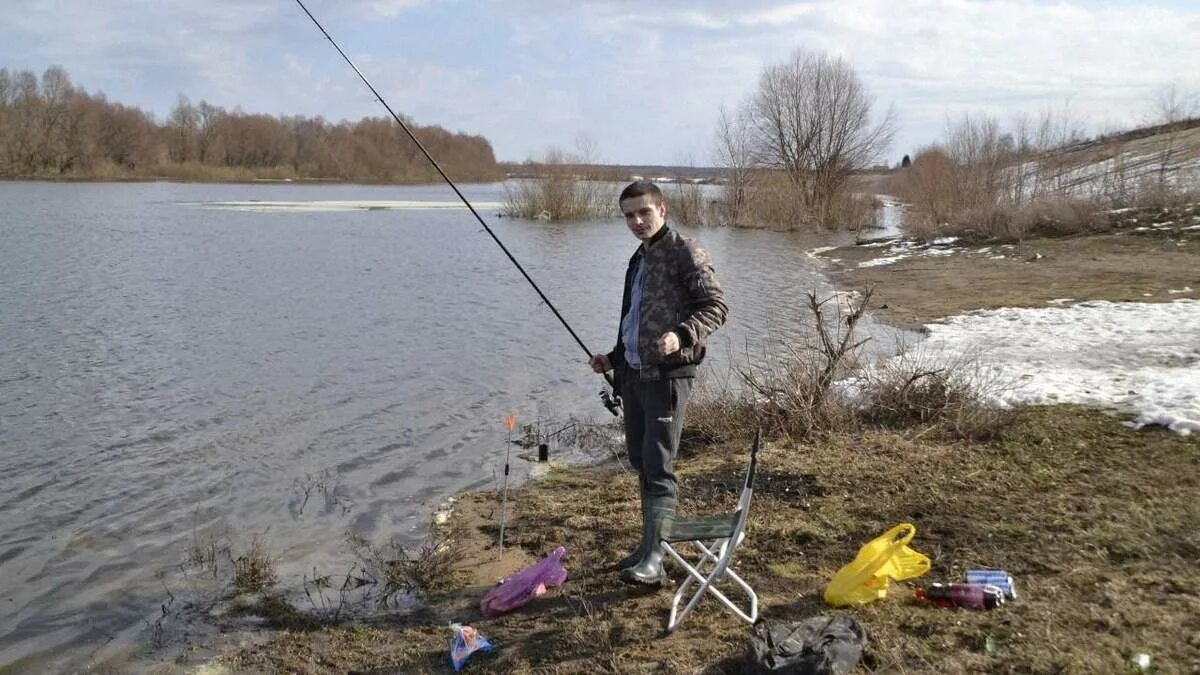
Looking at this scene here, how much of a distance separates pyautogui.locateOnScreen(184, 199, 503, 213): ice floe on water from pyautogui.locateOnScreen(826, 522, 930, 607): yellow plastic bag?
136ft

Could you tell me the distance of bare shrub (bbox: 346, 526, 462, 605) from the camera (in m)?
5.20

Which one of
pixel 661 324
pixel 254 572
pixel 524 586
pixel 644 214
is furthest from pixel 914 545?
pixel 254 572

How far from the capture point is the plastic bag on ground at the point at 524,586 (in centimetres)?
463

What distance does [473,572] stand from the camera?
535 cm

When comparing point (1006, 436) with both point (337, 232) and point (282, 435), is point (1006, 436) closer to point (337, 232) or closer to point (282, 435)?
point (282, 435)

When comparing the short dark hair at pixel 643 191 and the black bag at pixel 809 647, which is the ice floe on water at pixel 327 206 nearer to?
the short dark hair at pixel 643 191

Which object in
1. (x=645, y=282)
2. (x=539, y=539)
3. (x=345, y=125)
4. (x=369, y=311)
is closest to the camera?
(x=645, y=282)

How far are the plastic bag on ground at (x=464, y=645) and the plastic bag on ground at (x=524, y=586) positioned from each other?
35 cm

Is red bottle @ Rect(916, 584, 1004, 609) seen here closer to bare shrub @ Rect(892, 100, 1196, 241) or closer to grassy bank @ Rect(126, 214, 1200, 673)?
grassy bank @ Rect(126, 214, 1200, 673)

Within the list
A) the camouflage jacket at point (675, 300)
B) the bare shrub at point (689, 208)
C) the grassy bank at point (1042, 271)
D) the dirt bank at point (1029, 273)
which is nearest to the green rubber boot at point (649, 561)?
the camouflage jacket at point (675, 300)

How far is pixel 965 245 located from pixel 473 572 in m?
23.8

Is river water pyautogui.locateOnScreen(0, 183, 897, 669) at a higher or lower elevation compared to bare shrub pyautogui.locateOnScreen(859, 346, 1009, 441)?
lower

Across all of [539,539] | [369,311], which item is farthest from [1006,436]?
[369,311]

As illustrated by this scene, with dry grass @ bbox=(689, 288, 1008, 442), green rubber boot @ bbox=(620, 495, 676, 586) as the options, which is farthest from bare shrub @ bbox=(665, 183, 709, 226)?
green rubber boot @ bbox=(620, 495, 676, 586)
